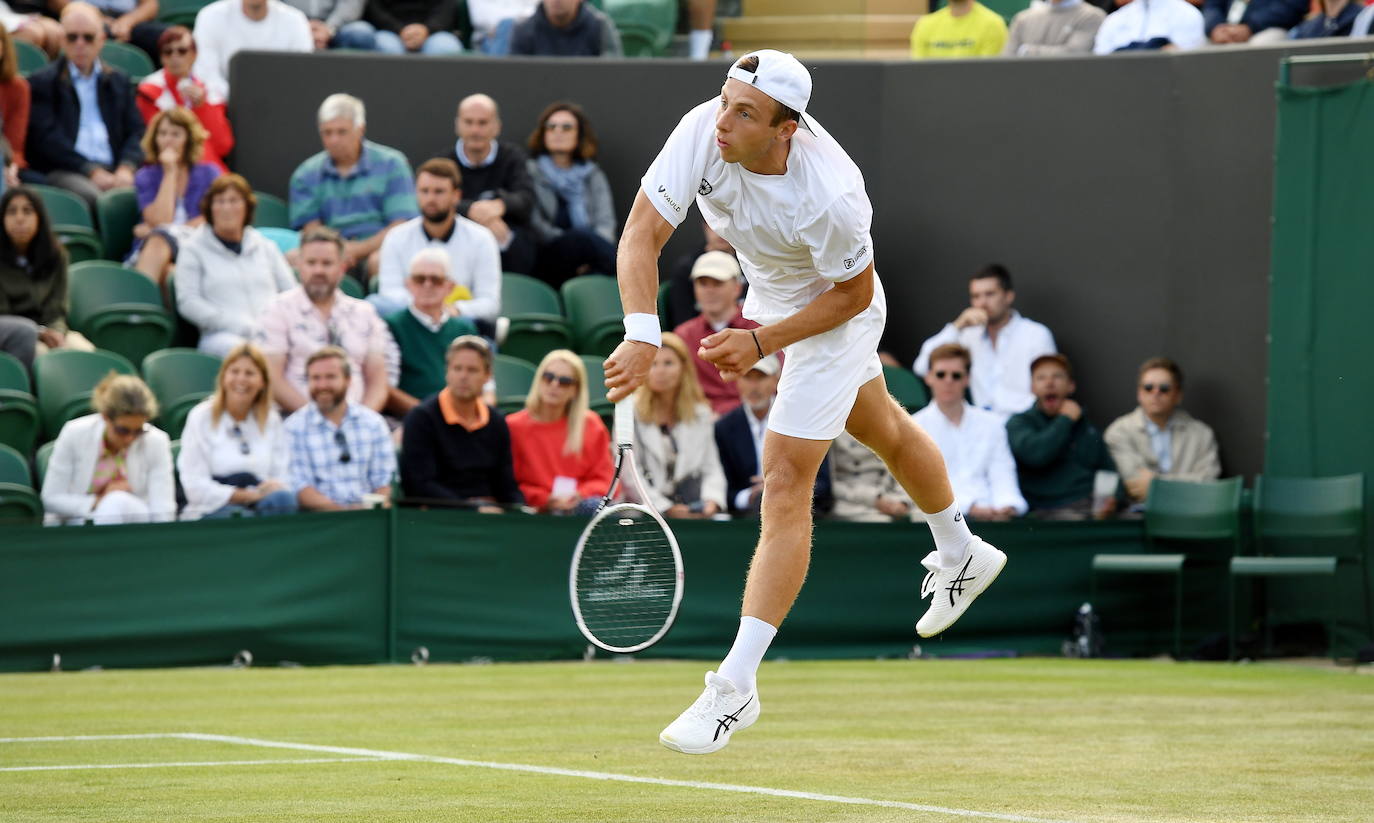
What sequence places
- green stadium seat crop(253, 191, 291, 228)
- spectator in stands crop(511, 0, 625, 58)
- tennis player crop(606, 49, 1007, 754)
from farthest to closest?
spectator in stands crop(511, 0, 625, 58) < green stadium seat crop(253, 191, 291, 228) < tennis player crop(606, 49, 1007, 754)

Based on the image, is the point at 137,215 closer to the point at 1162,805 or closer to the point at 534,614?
the point at 534,614

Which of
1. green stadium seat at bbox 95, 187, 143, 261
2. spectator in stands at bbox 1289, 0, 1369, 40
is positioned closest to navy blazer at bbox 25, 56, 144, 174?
green stadium seat at bbox 95, 187, 143, 261

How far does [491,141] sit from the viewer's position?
14.6m

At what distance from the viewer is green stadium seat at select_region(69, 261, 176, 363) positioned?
42.1 ft

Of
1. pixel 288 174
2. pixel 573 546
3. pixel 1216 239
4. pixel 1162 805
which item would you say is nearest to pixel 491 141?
pixel 288 174

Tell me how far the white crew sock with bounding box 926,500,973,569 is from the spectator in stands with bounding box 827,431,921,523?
6071 millimetres

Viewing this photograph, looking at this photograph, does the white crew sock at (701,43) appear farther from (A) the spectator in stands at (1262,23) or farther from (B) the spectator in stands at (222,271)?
(B) the spectator in stands at (222,271)

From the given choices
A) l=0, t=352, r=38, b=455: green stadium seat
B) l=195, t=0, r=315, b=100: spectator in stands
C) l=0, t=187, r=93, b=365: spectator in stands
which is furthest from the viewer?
l=195, t=0, r=315, b=100: spectator in stands

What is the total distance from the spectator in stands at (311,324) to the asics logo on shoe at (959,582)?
20.1ft

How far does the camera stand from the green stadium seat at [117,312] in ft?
42.1

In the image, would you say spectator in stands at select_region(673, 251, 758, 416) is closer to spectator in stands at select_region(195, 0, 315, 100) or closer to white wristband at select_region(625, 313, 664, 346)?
spectator in stands at select_region(195, 0, 315, 100)

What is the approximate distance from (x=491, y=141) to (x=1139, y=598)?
223 inches

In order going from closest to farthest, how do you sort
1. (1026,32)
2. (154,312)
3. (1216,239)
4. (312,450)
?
(312,450), (154,312), (1216,239), (1026,32)

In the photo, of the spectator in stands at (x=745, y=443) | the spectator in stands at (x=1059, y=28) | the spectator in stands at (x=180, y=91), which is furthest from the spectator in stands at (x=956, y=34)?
the spectator in stands at (x=180, y=91)
